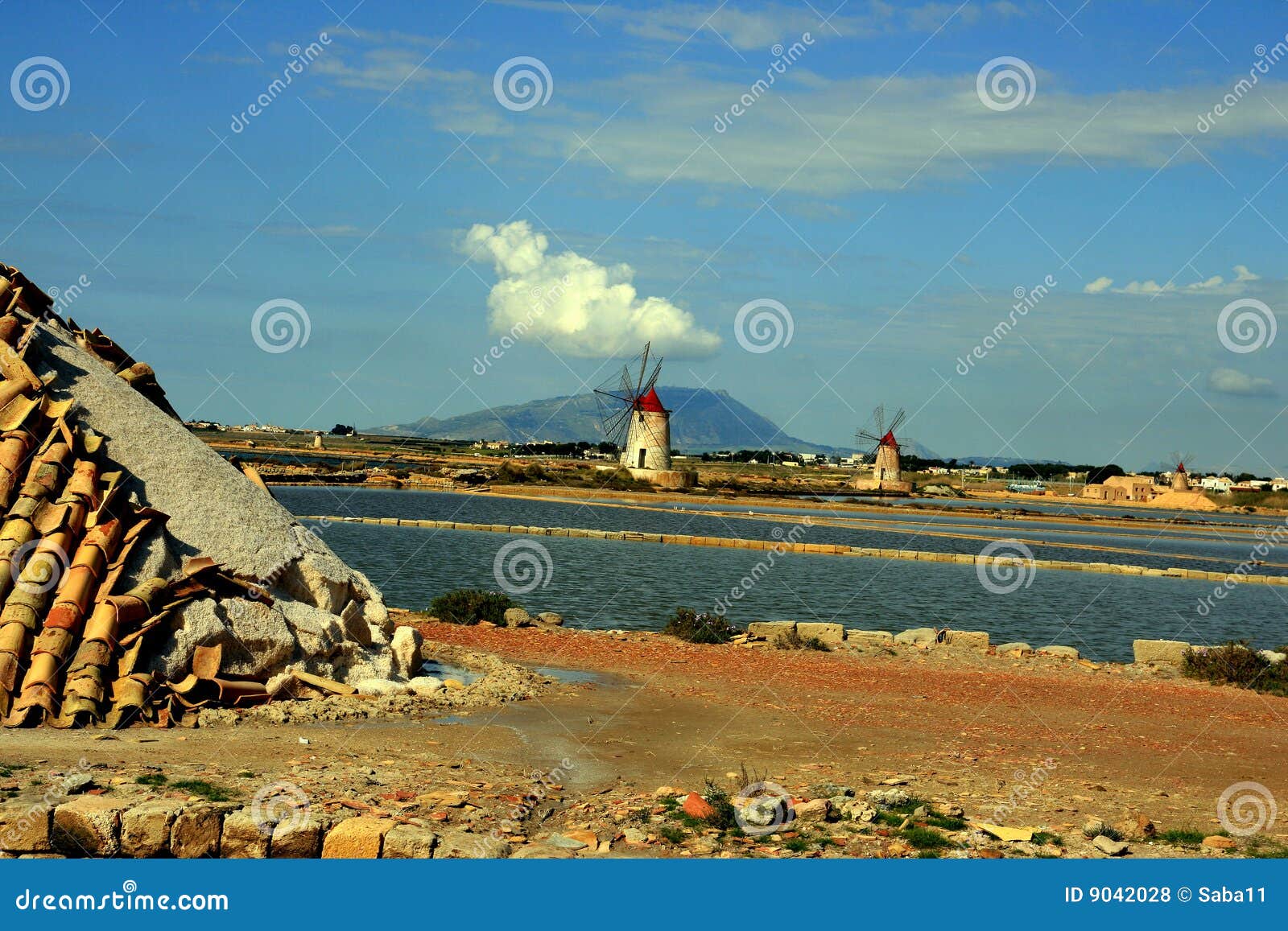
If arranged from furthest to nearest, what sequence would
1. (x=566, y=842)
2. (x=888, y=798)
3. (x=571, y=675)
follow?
(x=571, y=675) → (x=888, y=798) → (x=566, y=842)

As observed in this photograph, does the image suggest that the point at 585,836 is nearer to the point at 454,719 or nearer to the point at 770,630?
the point at 454,719

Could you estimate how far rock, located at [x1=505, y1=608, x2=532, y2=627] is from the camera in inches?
784

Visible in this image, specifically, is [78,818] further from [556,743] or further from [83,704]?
[556,743]

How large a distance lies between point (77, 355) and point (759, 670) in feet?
32.5

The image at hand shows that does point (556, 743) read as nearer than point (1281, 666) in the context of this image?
Yes

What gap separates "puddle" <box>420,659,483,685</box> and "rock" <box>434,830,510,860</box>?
6.52 m

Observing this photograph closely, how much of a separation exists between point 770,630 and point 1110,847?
11830 millimetres

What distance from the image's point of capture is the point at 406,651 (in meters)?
13.9

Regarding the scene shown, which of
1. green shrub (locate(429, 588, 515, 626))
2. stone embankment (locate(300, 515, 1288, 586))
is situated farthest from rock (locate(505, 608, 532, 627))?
stone embankment (locate(300, 515, 1288, 586))

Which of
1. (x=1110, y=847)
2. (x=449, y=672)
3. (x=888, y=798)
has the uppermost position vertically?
(x=449, y=672)

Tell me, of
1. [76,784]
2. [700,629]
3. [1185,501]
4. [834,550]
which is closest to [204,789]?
[76,784]

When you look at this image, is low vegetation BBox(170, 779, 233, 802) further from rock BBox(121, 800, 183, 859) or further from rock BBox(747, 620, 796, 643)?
rock BBox(747, 620, 796, 643)

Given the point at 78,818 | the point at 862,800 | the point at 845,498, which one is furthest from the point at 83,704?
the point at 845,498

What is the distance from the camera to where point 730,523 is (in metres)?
62.7
